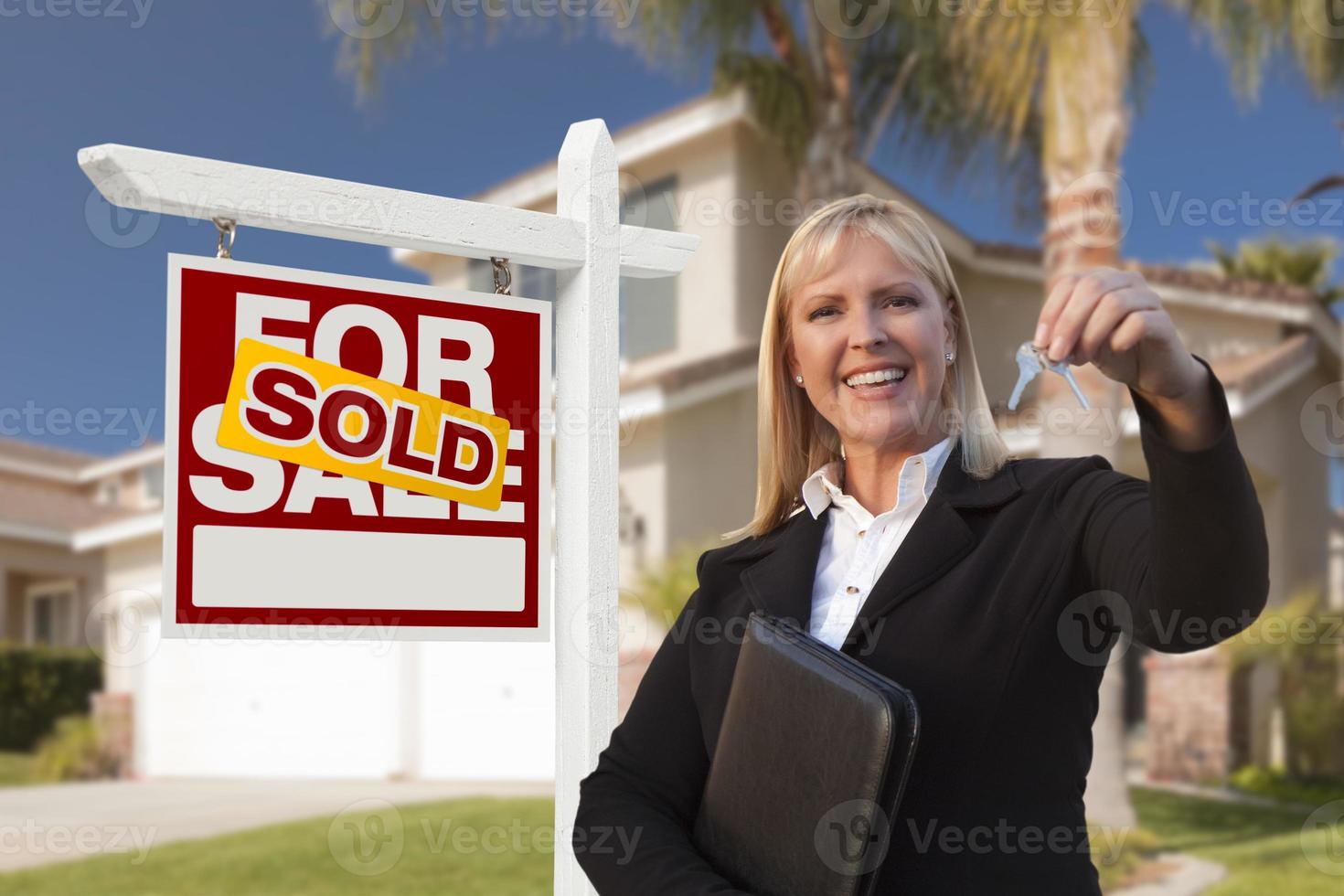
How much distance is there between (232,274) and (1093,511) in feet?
4.75

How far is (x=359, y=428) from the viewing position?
7.22 ft

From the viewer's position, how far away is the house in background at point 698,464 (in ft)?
41.1

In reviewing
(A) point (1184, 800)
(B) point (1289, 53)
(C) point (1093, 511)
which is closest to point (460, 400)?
(C) point (1093, 511)

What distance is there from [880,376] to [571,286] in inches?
32.1

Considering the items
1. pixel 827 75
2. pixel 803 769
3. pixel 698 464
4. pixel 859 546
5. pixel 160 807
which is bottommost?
pixel 160 807

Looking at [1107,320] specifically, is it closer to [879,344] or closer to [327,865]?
[879,344]

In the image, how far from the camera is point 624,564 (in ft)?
43.3

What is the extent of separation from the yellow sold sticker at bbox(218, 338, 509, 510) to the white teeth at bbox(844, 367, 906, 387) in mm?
758

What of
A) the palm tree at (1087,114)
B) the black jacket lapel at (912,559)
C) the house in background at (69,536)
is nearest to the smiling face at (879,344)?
the black jacket lapel at (912,559)

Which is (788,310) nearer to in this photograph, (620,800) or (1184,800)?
(620,800)

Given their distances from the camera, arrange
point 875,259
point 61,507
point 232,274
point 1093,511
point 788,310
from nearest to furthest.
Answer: point 1093,511, point 875,259, point 788,310, point 232,274, point 61,507

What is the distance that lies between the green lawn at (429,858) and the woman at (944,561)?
18.0ft

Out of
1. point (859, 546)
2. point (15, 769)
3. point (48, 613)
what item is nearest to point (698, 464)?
point (15, 769)

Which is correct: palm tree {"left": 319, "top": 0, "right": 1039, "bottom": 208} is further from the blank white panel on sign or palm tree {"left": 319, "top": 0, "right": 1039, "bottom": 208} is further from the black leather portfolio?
the black leather portfolio
